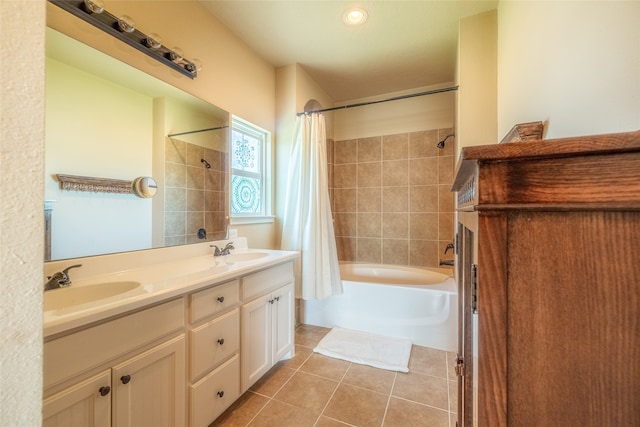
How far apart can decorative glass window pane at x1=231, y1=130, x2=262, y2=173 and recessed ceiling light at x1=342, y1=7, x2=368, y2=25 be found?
3.73 ft

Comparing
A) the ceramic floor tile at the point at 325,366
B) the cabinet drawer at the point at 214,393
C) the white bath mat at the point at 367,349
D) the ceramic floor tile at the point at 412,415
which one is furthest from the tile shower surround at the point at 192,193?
the ceramic floor tile at the point at 412,415

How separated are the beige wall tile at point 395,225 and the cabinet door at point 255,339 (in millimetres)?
1867

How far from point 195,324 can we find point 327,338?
1360 millimetres

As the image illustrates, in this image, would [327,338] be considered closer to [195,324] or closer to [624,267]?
[195,324]

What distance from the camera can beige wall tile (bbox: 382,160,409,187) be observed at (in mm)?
3021

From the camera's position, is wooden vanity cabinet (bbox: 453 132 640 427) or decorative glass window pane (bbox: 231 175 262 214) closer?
wooden vanity cabinet (bbox: 453 132 640 427)

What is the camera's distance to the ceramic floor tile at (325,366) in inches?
69.1

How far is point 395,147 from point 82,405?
10.2ft

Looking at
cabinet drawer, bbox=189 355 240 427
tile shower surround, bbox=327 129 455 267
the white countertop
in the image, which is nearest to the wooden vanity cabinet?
the white countertop

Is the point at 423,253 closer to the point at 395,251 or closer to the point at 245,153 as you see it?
the point at 395,251

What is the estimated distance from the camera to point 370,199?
319 cm

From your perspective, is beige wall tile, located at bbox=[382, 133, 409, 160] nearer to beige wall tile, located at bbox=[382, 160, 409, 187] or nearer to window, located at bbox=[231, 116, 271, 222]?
beige wall tile, located at bbox=[382, 160, 409, 187]

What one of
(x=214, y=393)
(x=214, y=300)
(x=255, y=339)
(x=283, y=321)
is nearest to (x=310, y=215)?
(x=283, y=321)

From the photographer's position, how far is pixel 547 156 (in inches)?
13.5
